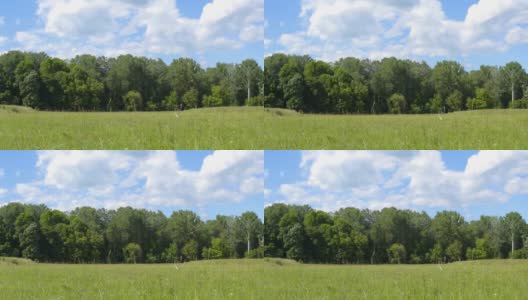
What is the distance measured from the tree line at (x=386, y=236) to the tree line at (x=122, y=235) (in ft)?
3.58

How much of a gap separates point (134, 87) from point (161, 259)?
14044mm

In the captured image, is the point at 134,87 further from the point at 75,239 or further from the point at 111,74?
the point at 75,239

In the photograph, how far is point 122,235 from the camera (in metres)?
30.4

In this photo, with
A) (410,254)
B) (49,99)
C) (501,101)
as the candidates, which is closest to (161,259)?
(410,254)

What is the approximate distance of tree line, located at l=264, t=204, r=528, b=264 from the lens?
16.8 m

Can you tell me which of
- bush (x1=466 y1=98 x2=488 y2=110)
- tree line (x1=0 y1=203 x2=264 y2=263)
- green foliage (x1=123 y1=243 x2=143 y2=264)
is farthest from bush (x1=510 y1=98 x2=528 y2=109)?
green foliage (x1=123 y1=243 x2=143 y2=264)

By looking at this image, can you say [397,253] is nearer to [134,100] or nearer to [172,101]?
[172,101]

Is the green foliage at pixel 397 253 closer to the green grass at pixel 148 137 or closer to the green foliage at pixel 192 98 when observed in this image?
the green foliage at pixel 192 98

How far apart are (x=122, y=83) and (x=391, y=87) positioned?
20.3 metres

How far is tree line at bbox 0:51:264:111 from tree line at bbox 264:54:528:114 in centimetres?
421

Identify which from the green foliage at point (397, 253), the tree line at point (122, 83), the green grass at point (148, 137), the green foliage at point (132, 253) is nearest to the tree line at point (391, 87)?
the tree line at point (122, 83)

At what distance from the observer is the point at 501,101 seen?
118 feet

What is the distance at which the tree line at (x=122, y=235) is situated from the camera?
18.0m

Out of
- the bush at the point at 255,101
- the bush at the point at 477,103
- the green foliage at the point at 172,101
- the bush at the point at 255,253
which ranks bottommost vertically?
the bush at the point at 255,253
